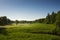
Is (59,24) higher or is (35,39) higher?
(59,24)

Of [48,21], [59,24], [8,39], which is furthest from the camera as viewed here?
[48,21]

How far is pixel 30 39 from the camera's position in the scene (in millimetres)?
36531

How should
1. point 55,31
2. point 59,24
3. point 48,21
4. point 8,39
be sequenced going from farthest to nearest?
1. point 48,21
2. point 59,24
3. point 55,31
4. point 8,39

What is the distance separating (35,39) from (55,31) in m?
17.0

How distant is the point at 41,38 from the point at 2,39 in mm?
12058

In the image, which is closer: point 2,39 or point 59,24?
point 2,39

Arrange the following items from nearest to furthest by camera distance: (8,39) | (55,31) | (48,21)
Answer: (8,39) → (55,31) → (48,21)

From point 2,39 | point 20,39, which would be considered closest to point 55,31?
point 20,39

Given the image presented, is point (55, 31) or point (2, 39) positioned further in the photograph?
point (55, 31)

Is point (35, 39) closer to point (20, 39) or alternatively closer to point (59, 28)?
point (20, 39)

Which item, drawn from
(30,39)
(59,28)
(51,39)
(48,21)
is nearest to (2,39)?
(30,39)

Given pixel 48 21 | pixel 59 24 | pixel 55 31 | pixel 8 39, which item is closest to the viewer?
pixel 8 39

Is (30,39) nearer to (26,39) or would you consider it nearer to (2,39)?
(26,39)

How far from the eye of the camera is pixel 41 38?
3822 cm
